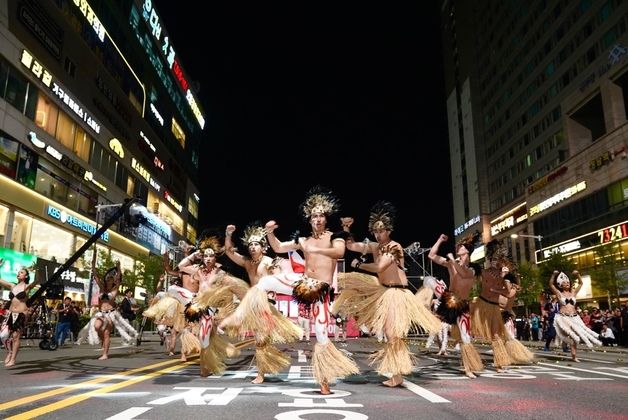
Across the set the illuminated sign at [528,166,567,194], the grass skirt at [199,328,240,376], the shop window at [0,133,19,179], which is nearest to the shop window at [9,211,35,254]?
the shop window at [0,133,19,179]

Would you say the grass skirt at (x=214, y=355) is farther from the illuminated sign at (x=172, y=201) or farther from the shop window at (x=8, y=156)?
the illuminated sign at (x=172, y=201)

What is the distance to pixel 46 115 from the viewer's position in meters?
34.5

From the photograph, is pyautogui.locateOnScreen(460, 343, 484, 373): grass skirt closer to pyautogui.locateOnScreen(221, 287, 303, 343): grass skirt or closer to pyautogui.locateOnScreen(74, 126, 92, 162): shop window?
pyautogui.locateOnScreen(221, 287, 303, 343): grass skirt

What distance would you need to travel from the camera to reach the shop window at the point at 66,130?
36.7 metres

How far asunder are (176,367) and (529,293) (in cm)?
3943

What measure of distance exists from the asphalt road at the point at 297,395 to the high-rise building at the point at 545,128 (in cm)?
3041

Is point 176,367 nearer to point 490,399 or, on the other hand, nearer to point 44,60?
point 490,399

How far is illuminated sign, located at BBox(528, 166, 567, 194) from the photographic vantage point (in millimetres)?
49931

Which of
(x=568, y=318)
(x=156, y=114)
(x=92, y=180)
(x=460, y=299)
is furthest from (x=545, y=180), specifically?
(x=460, y=299)

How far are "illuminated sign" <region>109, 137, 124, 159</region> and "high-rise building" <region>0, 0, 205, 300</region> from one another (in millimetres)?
190

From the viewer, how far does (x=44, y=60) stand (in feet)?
112

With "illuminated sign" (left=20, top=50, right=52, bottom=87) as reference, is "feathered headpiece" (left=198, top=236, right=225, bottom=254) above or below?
below

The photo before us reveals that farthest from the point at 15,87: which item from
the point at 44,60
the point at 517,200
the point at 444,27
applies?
the point at 444,27

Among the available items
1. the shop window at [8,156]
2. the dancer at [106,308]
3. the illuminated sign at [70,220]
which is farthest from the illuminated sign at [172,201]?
the dancer at [106,308]
